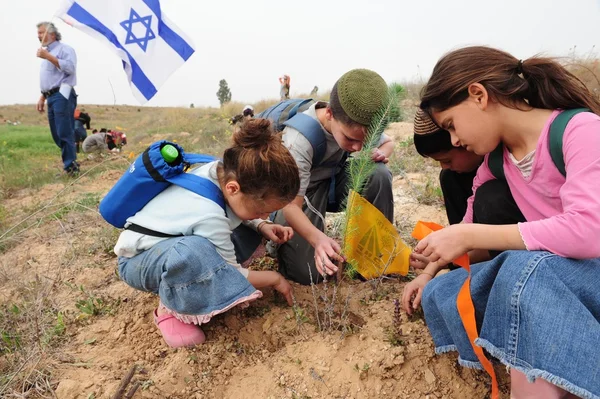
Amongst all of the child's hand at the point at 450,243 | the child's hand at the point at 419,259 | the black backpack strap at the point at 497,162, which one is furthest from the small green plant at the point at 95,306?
the black backpack strap at the point at 497,162

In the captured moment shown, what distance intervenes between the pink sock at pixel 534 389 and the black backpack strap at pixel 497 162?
809 mm

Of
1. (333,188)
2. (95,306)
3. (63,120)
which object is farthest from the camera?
(63,120)

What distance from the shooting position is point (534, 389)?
1265 millimetres

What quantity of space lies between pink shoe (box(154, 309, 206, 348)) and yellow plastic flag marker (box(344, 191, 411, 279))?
80 centimetres

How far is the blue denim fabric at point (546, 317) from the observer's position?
1.17 metres

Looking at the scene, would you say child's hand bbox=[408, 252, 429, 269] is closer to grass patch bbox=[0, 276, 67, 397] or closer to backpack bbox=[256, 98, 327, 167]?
backpack bbox=[256, 98, 327, 167]

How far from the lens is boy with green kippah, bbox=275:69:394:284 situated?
2027 millimetres

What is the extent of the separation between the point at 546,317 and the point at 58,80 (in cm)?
656

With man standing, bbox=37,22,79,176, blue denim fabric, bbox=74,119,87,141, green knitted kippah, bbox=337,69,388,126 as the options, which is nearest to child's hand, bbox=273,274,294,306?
green knitted kippah, bbox=337,69,388,126

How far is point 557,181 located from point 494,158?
316mm

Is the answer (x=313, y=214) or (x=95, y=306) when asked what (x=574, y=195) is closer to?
(x=313, y=214)

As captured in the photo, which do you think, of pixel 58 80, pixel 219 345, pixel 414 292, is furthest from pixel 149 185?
pixel 58 80

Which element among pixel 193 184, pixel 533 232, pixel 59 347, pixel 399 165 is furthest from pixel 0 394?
pixel 399 165

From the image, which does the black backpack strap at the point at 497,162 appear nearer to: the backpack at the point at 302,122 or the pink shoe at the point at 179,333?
the backpack at the point at 302,122
